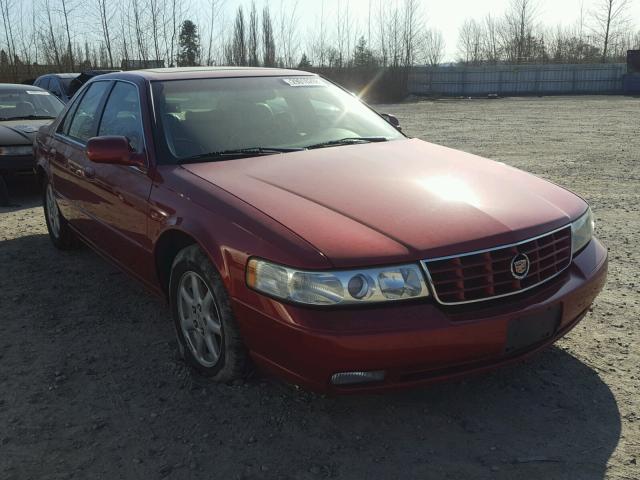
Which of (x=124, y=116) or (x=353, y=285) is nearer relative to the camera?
(x=353, y=285)

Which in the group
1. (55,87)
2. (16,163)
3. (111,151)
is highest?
(55,87)

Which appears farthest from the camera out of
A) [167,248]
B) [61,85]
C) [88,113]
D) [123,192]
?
[61,85]

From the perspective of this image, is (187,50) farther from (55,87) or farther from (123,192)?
(123,192)

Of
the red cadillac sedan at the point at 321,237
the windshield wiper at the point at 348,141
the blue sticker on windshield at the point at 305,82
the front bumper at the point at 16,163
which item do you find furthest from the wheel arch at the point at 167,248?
the front bumper at the point at 16,163

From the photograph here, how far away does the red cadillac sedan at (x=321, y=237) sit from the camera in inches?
86.9

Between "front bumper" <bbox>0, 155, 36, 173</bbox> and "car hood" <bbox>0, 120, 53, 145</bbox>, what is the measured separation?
0.18 metres

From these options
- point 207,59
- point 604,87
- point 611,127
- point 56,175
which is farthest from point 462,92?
point 56,175

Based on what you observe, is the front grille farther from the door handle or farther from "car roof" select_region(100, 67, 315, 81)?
the door handle

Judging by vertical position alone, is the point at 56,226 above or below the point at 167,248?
below

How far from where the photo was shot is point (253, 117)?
140 inches

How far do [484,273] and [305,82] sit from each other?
2.29 m

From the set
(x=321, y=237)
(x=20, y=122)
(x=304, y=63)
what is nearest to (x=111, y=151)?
(x=321, y=237)

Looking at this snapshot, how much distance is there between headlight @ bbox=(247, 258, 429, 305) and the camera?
7.20 ft

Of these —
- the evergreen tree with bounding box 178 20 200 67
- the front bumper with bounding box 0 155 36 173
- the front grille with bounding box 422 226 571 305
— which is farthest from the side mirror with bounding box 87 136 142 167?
the evergreen tree with bounding box 178 20 200 67
